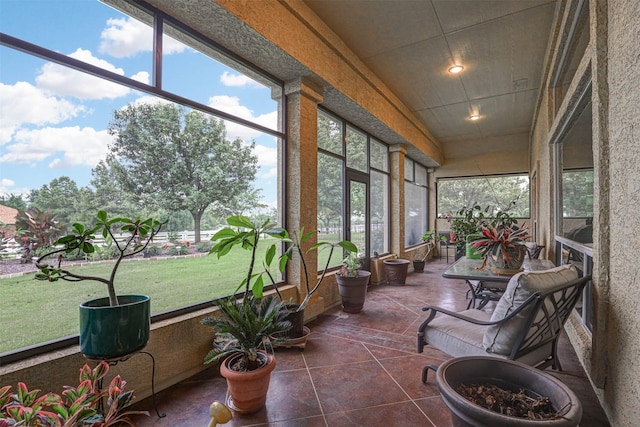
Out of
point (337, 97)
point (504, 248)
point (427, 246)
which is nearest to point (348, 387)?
point (504, 248)

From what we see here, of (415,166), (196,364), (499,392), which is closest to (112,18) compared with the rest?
(196,364)

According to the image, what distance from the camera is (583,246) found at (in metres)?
2.33

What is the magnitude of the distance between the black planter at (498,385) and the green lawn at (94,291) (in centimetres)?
211

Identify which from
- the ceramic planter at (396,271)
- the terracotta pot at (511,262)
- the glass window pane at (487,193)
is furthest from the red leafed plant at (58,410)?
the glass window pane at (487,193)

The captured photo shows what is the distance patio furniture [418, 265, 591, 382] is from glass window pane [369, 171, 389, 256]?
12.3ft

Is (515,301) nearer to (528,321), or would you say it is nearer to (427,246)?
(528,321)

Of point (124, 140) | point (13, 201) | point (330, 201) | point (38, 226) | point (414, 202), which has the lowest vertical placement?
point (38, 226)

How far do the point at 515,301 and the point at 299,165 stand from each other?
2.49m

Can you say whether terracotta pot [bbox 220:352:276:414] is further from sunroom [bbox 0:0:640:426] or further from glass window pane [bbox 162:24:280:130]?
glass window pane [bbox 162:24:280:130]

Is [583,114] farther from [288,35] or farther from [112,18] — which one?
[112,18]

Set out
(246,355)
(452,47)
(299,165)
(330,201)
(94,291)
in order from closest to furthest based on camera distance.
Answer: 1. (246,355)
2. (94,291)
3. (299,165)
4. (452,47)
5. (330,201)

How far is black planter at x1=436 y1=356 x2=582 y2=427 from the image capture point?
111 cm

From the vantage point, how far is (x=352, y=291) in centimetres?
397

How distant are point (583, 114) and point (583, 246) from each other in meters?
1.07
